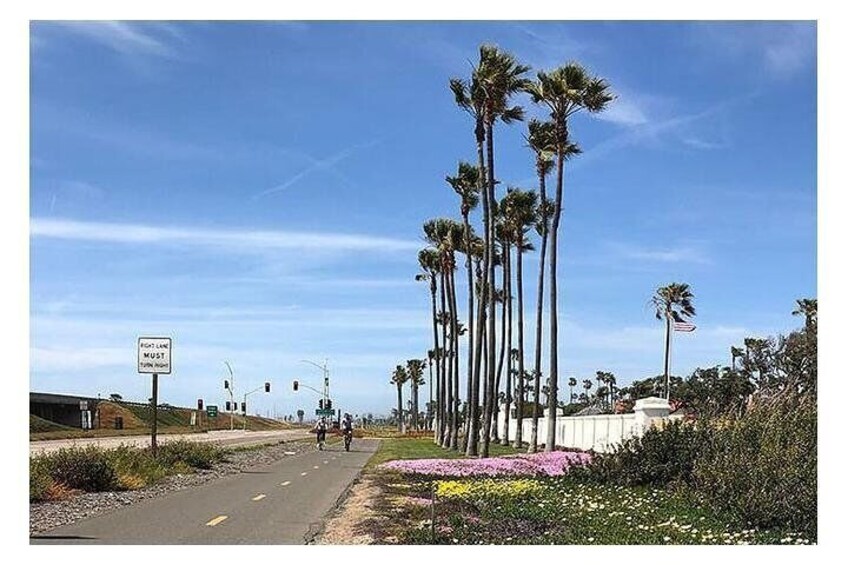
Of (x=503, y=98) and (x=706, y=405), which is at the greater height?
(x=503, y=98)

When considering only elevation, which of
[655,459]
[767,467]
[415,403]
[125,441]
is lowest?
[415,403]

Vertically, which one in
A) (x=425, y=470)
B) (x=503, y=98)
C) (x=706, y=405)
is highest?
(x=503, y=98)

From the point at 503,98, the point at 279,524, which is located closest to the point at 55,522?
the point at 279,524

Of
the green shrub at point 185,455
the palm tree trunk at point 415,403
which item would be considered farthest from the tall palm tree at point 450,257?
the palm tree trunk at point 415,403

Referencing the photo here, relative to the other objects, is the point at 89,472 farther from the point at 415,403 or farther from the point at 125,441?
the point at 415,403

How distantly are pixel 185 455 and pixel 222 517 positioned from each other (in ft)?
46.7

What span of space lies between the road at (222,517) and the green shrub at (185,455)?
2641 millimetres

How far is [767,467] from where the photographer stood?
15.4m

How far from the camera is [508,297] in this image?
1976 inches

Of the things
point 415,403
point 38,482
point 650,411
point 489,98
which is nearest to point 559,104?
point 489,98

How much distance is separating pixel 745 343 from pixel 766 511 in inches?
3202
